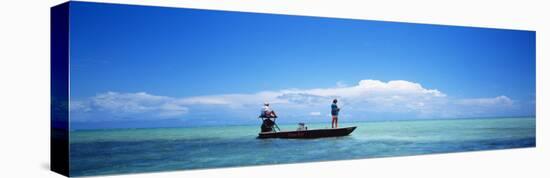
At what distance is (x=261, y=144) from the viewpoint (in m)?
12.6

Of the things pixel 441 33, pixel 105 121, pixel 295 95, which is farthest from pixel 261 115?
pixel 441 33

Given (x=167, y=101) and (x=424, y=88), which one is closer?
(x=167, y=101)

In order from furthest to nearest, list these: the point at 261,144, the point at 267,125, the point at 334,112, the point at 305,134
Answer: the point at 334,112 → the point at 305,134 → the point at 267,125 → the point at 261,144

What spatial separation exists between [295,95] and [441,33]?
314cm

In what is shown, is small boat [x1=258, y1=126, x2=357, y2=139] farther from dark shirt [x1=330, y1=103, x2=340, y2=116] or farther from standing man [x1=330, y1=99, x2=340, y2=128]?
dark shirt [x1=330, y1=103, x2=340, y2=116]

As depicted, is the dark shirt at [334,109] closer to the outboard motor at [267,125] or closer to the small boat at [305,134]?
the small boat at [305,134]

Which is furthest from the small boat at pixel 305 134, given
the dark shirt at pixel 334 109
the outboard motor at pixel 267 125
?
the dark shirt at pixel 334 109

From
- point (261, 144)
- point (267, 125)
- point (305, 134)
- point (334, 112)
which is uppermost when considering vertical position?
point (334, 112)

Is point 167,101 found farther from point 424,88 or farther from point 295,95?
point 424,88

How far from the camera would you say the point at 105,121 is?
1129cm

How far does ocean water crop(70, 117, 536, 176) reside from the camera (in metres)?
11.3

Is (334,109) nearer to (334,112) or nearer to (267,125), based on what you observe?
(334,112)

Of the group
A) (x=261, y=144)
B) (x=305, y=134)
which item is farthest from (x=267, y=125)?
(x=305, y=134)

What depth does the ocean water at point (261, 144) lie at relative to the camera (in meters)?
11.3
